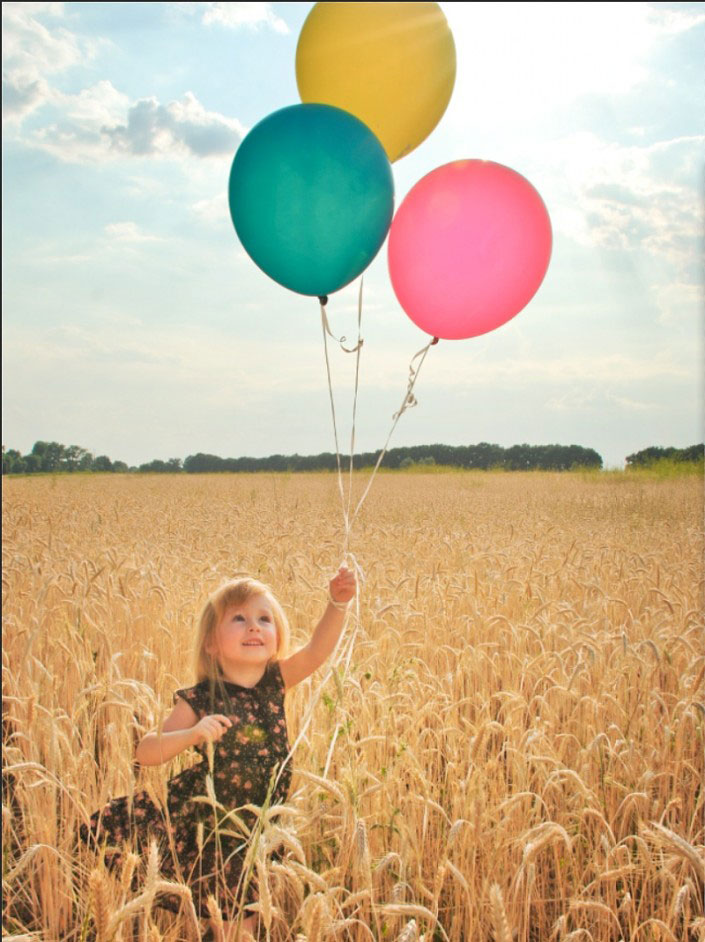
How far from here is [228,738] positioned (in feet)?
8.07

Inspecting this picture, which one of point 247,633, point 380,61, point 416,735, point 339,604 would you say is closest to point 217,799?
point 247,633

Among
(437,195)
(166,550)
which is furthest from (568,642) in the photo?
(166,550)

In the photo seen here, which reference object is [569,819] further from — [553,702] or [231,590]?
[231,590]

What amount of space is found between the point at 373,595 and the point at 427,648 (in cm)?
103

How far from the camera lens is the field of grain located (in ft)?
6.72

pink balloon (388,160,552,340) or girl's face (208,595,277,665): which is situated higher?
pink balloon (388,160,552,340)

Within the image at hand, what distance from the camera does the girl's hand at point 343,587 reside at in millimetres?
2645

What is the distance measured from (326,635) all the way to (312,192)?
1.64m

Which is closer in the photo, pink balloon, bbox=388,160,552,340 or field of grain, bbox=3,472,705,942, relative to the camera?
field of grain, bbox=3,472,705,942

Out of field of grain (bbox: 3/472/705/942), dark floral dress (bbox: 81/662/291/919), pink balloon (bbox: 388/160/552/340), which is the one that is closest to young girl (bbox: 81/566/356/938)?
dark floral dress (bbox: 81/662/291/919)

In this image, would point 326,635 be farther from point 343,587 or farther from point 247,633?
point 247,633

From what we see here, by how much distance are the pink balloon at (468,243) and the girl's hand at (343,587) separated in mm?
1156

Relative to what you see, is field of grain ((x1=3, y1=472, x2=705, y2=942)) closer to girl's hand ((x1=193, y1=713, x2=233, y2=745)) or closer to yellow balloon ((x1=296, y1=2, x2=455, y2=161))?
girl's hand ((x1=193, y1=713, x2=233, y2=745))

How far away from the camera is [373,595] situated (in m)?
5.22
